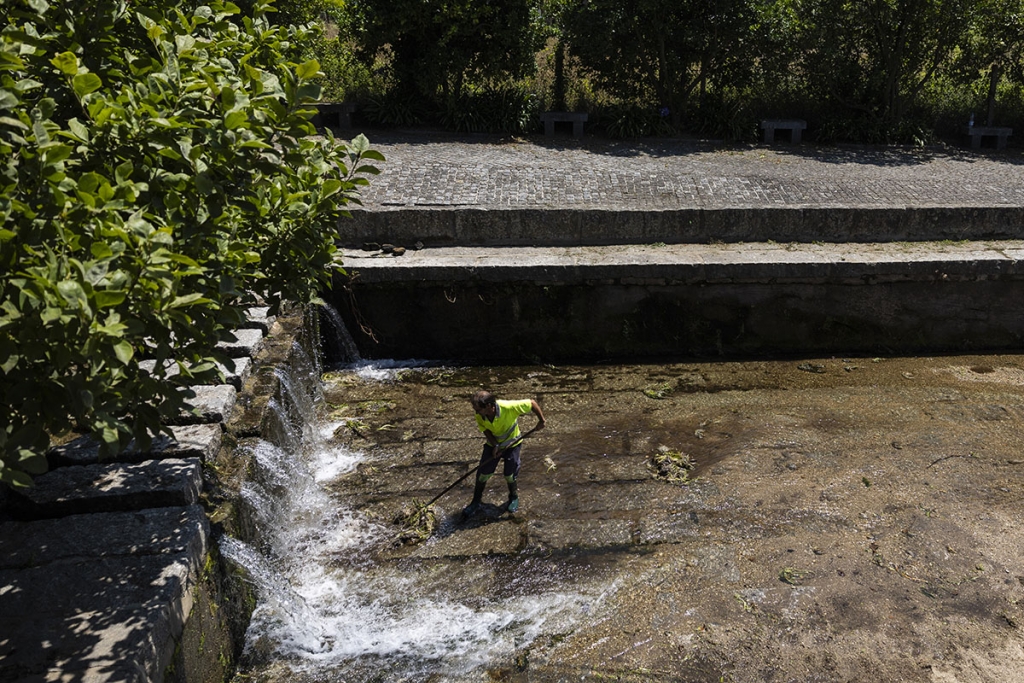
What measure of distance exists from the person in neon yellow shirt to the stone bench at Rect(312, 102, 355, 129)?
28.6 feet

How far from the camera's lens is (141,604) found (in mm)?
4270

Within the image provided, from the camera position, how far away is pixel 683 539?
6199mm

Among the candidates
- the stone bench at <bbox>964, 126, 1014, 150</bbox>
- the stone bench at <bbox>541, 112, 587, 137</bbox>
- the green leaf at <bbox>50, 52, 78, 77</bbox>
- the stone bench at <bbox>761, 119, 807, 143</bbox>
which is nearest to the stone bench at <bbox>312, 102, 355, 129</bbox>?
the stone bench at <bbox>541, 112, 587, 137</bbox>

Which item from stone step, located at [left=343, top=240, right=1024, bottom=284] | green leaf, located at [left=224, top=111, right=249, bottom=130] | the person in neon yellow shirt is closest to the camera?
green leaf, located at [left=224, top=111, right=249, bottom=130]

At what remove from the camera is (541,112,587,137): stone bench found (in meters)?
13.9

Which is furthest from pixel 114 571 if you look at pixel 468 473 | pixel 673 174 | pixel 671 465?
pixel 673 174

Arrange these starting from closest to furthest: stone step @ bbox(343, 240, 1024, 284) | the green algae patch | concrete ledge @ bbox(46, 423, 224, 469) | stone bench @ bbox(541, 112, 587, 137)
A: concrete ledge @ bbox(46, 423, 224, 469) < the green algae patch < stone step @ bbox(343, 240, 1024, 284) < stone bench @ bbox(541, 112, 587, 137)

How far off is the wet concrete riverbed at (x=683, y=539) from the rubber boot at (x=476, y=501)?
8 centimetres

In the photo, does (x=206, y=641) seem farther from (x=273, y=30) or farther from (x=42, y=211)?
(x=273, y=30)

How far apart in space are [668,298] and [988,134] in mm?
7939

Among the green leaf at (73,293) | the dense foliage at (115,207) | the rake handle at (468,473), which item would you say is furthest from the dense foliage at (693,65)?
the green leaf at (73,293)

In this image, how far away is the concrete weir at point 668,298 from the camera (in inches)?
369

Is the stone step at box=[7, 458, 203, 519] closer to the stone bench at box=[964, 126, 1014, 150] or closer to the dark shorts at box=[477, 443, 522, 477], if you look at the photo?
the dark shorts at box=[477, 443, 522, 477]

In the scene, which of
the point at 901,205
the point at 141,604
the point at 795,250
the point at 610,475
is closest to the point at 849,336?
the point at 795,250
